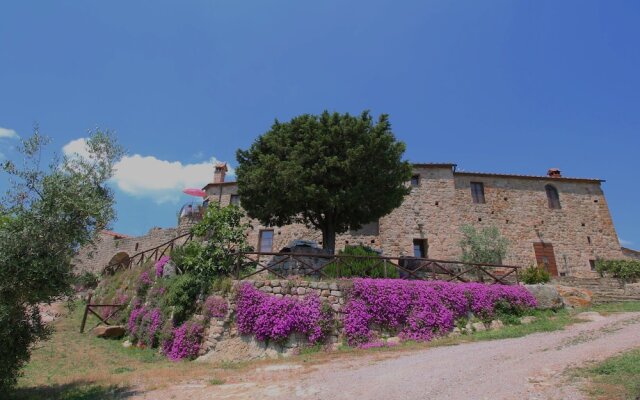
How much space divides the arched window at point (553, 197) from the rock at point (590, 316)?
13812 millimetres

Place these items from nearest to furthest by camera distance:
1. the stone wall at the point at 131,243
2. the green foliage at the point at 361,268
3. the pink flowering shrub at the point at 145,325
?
the green foliage at the point at 361,268 < the pink flowering shrub at the point at 145,325 < the stone wall at the point at 131,243

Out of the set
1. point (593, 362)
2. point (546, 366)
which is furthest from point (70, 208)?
point (593, 362)

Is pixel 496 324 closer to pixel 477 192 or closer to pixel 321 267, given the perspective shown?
pixel 321 267

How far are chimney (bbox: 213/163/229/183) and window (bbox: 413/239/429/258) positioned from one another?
49.7 feet

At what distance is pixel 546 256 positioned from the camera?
72.8ft

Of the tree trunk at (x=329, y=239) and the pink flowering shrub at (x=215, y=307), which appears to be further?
the tree trunk at (x=329, y=239)

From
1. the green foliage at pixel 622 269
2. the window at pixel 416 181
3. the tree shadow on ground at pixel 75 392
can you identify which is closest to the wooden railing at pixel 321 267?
the tree shadow on ground at pixel 75 392

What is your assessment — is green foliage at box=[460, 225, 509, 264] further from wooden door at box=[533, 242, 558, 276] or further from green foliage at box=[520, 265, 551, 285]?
wooden door at box=[533, 242, 558, 276]

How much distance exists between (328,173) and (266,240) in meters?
11.4

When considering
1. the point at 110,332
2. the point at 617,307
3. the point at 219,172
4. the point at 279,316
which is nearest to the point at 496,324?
the point at 617,307

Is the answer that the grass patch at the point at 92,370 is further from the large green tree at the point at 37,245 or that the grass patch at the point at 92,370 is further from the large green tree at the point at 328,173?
the large green tree at the point at 328,173

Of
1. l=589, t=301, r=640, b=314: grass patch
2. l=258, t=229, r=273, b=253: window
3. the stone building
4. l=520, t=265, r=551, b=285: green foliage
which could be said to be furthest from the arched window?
l=258, t=229, r=273, b=253: window

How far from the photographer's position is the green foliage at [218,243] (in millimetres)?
11758

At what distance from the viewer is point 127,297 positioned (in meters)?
16.1
